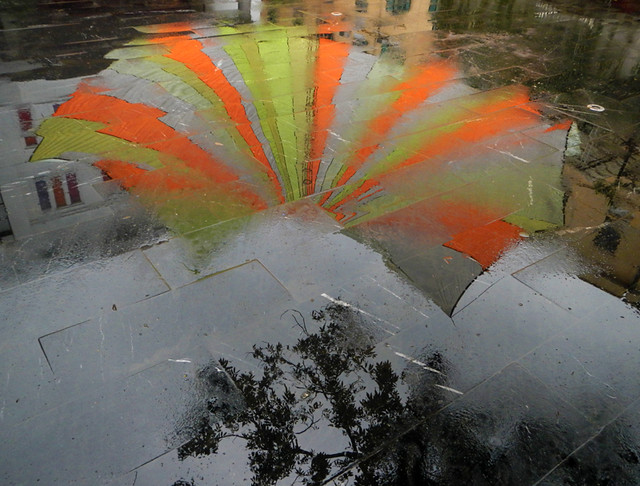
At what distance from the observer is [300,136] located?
7219mm

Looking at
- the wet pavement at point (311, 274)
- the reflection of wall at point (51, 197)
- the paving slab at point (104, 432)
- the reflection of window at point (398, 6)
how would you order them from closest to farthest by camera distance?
the paving slab at point (104, 432)
the wet pavement at point (311, 274)
the reflection of wall at point (51, 197)
the reflection of window at point (398, 6)

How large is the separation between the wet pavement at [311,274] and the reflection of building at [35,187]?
33 millimetres

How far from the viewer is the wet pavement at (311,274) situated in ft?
11.2

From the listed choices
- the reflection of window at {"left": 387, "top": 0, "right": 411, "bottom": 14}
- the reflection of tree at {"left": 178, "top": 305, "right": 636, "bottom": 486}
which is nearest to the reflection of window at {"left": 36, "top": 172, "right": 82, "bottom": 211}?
the reflection of tree at {"left": 178, "top": 305, "right": 636, "bottom": 486}

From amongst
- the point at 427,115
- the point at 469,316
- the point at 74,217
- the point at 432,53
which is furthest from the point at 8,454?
the point at 432,53

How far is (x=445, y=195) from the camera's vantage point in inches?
241

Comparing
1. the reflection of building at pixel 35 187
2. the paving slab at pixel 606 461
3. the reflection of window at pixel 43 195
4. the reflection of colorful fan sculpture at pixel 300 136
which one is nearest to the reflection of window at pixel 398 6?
the reflection of colorful fan sculpture at pixel 300 136

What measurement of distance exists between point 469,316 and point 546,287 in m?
0.95

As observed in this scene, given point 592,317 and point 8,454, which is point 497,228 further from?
point 8,454

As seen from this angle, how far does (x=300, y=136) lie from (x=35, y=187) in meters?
3.44

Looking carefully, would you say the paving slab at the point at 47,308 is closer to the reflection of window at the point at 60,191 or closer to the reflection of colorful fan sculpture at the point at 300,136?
the reflection of colorful fan sculpture at the point at 300,136

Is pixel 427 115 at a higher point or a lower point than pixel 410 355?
higher

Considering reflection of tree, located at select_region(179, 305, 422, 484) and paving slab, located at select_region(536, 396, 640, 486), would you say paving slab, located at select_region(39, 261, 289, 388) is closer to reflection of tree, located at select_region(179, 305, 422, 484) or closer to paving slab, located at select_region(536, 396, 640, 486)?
reflection of tree, located at select_region(179, 305, 422, 484)

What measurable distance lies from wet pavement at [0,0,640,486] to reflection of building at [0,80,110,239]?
3 cm
